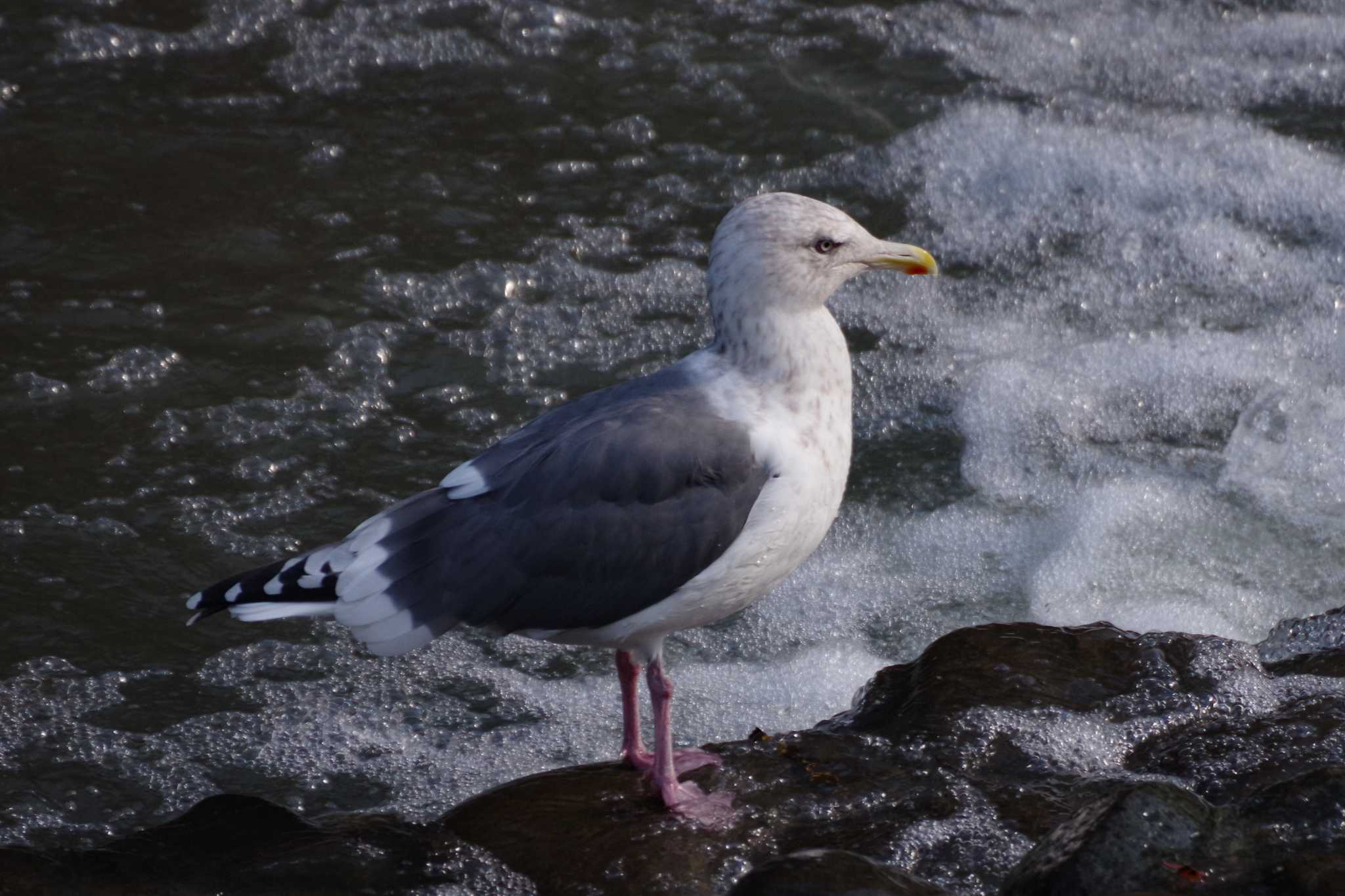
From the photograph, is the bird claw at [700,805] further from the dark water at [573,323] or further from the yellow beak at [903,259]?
the yellow beak at [903,259]

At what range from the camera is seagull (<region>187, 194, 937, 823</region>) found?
3.63 metres

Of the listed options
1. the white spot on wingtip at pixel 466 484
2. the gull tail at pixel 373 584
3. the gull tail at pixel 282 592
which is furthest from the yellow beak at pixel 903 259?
the gull tail at pixel 282 592

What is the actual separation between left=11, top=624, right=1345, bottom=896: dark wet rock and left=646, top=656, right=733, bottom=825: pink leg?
43mm

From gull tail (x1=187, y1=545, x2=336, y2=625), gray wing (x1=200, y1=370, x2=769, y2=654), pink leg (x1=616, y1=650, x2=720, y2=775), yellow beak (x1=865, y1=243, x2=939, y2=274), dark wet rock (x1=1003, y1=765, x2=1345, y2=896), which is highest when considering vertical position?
yellow beak (x1=865, y1=243, x2=939, y2=274)

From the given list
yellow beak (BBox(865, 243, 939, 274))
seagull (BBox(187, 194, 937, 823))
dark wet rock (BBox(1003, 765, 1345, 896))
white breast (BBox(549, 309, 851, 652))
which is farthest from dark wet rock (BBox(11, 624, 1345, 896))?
yellow beak (BBox(865, 243, 939, 274))

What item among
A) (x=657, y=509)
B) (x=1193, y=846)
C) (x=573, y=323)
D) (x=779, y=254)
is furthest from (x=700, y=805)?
(x=573, y=323)

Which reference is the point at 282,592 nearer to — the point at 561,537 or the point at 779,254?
the point at 561,537

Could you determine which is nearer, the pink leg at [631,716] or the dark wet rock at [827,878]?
the dark wet rock at [827,878]

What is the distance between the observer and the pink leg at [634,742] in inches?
151

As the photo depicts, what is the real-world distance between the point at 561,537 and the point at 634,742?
2.01 feet

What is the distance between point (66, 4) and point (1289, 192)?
20.6 feet

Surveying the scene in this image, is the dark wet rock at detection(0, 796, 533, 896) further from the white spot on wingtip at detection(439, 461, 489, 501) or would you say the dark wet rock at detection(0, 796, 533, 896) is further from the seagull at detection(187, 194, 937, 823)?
the white spot on wingtip at detection(439, 461, 489, 501)

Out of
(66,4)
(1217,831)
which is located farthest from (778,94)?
(1217,831)

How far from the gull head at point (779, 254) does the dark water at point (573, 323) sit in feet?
4.32
